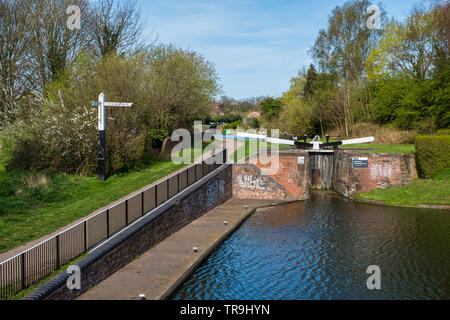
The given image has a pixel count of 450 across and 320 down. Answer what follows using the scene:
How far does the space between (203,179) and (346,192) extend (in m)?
10.6

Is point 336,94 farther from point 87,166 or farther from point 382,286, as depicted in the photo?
point 382,286

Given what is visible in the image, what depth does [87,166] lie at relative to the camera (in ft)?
68.9

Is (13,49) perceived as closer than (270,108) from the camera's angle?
Yes

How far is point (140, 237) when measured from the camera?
12734mm

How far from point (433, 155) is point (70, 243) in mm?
21981

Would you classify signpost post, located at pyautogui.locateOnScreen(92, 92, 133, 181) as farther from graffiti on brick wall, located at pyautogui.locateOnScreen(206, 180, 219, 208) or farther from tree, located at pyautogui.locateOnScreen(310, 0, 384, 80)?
tree, located at pyautogui.locateOnScreen(310, 0, 384, 80)

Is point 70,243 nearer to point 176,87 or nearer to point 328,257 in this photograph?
point 328,257

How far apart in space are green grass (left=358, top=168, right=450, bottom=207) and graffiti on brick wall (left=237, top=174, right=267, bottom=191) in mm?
6055

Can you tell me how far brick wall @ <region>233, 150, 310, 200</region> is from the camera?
24734 millimetres

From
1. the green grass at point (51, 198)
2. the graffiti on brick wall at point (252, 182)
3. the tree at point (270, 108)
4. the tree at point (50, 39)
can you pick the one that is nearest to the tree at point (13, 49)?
the tree at point (50, 39)

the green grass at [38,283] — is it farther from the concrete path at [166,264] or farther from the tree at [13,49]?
the tree at [13,49]

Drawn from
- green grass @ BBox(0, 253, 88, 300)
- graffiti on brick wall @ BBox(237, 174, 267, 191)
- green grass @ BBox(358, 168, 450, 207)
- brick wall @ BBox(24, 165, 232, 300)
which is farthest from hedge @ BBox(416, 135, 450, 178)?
green grass @ BBox(0, 253, 88, 300)

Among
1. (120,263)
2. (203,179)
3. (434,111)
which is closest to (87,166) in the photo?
(203,179)

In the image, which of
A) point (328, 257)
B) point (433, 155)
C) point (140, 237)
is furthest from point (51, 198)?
point (433, 155)
